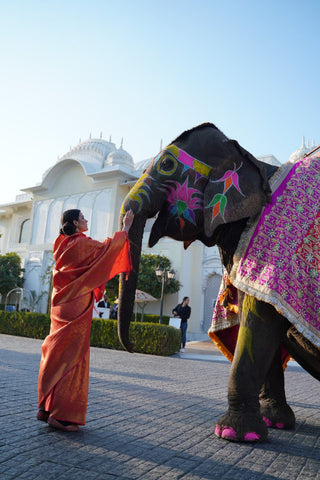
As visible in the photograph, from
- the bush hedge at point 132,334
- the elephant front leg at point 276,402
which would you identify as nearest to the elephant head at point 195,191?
the elephant front leg at point 276,402

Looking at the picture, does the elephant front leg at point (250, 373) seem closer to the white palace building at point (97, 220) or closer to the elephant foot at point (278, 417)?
the elephant foot at point (278, 417)

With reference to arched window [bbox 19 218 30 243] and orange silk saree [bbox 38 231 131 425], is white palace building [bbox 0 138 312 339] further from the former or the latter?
orange silk saree [bbox 38 231 131 425]

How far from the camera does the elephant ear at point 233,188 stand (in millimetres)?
3139

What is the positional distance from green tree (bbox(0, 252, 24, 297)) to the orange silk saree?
24082 millimetres

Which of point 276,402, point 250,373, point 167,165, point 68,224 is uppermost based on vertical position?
point 167,165

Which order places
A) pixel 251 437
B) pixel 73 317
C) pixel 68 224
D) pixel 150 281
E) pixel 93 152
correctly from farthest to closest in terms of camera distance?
pixel 93 152, pixel 150 281, pixel 68 224, pixel 73 317, pixel 251 437

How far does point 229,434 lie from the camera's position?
284 cm

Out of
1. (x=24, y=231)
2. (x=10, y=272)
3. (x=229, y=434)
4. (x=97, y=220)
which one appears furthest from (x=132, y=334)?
(x=24, y=231)

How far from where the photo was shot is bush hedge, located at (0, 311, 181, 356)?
433 inches

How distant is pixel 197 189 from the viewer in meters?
3.30

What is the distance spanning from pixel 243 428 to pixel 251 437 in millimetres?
74

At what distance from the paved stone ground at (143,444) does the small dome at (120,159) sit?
71.5 feet

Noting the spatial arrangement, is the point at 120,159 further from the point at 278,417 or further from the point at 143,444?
the point at 143,444

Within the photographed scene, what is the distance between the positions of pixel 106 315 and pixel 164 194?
12034 mm
